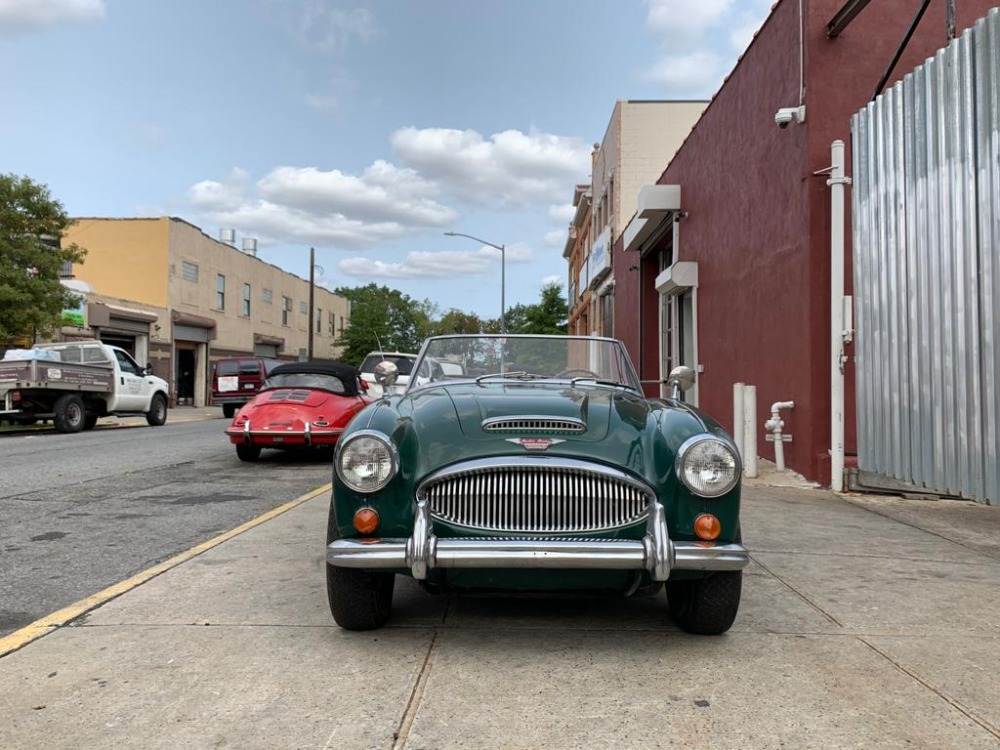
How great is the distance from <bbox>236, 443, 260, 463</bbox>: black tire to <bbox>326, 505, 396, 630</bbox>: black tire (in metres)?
7.25

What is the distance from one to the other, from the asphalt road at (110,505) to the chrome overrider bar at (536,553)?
1941 millimetres

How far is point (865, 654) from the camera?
126 inches

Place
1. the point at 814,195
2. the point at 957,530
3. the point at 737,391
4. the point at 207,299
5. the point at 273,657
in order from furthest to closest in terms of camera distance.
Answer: the point at 207,299
the point at 737,391
the point at 814,195
the point at 957,530
the point at 273,657

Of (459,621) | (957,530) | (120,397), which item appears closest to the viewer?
(459,621)

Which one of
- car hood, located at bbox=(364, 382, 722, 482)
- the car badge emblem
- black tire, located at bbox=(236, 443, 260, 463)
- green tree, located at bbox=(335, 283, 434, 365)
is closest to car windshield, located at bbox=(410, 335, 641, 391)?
car hood, located at bbox=(364, 382, 722, 482)

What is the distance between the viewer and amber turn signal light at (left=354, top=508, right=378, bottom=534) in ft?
10.2

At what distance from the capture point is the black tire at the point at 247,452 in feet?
33.7

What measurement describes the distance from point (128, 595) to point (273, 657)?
136 cm

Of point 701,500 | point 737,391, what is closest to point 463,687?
point 701,500

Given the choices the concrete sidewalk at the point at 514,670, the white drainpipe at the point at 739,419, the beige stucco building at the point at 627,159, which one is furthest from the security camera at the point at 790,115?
the beige stucco building at the point at 627,159

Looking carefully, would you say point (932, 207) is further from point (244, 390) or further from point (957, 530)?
point (244, 390)

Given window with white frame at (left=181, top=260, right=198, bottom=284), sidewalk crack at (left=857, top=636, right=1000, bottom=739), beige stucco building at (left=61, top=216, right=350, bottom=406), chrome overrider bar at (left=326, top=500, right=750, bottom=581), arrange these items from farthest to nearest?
window with white frame at (left=181, top=260, right=198, bottom=284), beige stucco building at (left=61, top=216, right=350, bottom=406), chrome overrider bar at (left=326, top=500, right=750, bottom=581), sidewalk crack at (left=857, top=636, right=1000, bottom=739)

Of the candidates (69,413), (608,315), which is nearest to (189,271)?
(69,413)

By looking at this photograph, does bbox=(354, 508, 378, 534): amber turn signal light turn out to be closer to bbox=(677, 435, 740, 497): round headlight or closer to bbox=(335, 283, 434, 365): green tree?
bbox=(677, 435, 740, 497): round headlight
